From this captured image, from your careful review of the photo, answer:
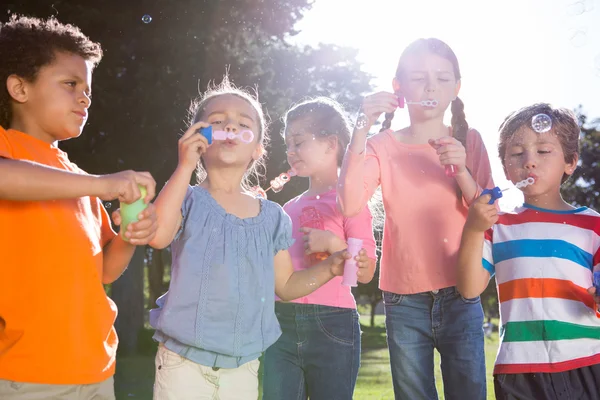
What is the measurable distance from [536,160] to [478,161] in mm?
373

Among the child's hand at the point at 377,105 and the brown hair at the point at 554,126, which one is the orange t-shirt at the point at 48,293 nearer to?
the child's hand at the point at 377,105

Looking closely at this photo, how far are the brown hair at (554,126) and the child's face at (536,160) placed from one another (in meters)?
0.03

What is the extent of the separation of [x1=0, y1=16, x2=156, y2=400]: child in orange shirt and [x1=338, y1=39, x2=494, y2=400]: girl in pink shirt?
1150 millimetres

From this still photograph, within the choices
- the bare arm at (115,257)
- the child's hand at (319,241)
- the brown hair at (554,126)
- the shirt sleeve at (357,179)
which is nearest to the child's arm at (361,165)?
the shirt sleeve at (357,179)

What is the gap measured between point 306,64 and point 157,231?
37.1 feet

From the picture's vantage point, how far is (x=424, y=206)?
3.10 metres

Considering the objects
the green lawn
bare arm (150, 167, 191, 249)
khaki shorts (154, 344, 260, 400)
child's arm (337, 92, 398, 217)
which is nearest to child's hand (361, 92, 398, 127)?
child's arm (337, 92, 398, 217)

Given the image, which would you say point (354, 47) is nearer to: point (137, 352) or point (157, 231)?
point (137, 352)

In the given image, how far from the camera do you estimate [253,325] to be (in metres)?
2.53

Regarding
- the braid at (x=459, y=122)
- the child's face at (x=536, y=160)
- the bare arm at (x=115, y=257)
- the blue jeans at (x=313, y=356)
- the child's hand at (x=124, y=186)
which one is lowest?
the blue jeans at (x=313, y=356)

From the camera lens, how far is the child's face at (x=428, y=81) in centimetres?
312

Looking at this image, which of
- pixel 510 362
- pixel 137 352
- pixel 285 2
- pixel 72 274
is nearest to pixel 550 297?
pixel 510 362

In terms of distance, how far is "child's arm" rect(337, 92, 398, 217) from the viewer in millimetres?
2949

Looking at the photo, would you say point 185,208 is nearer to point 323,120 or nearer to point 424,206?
point 424,206
